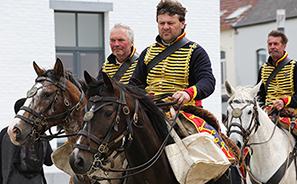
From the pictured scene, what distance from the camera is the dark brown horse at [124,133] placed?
317 cm

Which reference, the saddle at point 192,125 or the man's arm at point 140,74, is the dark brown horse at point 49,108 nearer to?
the man's arm at point 140,74

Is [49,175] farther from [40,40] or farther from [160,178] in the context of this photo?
[160,178]

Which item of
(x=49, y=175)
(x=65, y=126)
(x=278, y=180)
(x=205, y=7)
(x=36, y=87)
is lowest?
(x=49, y=175)

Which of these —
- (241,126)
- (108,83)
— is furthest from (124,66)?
(108,83)

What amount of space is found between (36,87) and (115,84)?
1.50 m

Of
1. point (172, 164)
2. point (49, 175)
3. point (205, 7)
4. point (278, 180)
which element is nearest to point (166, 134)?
point (172, 164)

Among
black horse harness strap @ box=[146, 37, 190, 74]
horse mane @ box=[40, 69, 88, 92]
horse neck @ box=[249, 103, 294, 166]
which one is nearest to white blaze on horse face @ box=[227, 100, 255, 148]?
horse neck @ box=[249, 103, 294, 166]

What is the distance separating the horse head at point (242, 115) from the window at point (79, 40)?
5190 millimetres

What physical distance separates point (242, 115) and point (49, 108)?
262 centimetres

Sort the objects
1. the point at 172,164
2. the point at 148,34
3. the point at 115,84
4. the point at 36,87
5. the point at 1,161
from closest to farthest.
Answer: the point at 115,84 < the point at 172,164 < the point at 36,87 < the point at 1,161 < the point at 148,34

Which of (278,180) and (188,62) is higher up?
(188,62)

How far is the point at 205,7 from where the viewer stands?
36.8ft

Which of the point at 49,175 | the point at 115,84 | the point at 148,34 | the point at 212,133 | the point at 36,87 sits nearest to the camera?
the point at 115,84

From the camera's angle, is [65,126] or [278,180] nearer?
[65,126]
